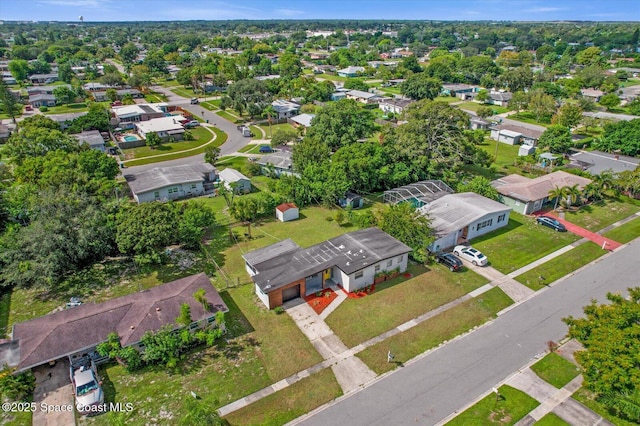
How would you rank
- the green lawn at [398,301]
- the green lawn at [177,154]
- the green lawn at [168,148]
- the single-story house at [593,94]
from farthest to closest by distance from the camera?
1. the single-story house at [593,94]
2. the green lawn at [168,148]
3. the green lawn at [177,154]
4. the green lawn at [398,301]

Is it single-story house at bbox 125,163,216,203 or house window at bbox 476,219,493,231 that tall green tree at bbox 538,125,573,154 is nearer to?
house window at bbox 476,219,493,231

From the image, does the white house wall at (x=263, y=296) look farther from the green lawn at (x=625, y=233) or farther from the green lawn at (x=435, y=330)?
the green lawn at (x=625, y=233)

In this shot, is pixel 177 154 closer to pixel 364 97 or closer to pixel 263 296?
pixel 263 296

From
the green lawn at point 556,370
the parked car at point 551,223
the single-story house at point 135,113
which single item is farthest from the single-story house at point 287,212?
the single-story house at point 135,113

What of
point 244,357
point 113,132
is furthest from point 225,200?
point 113,132

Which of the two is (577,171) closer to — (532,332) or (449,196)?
(449,196)
